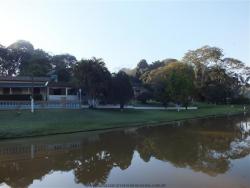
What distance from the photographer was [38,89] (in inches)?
1449

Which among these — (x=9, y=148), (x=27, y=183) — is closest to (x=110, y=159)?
(x=27, y=183)

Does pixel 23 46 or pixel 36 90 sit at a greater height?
pixel 23 46

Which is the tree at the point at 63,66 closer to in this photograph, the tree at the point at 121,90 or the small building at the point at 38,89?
the small building at the point at 38,89

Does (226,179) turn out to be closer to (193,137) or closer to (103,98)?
(193,137)

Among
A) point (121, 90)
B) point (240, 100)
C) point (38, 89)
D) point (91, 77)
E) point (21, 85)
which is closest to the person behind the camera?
point (91, 77)

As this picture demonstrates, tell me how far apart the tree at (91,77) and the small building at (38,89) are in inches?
125

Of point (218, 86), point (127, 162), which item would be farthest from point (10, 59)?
point (127, 162)

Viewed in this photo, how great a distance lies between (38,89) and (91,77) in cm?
791

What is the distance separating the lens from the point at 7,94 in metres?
33.7

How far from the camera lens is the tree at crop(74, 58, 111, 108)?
108 feet

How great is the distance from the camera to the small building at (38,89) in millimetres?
35000

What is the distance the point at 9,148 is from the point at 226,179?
11370 mm

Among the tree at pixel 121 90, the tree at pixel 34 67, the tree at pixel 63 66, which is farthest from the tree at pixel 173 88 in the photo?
the tree at pixel 34 67

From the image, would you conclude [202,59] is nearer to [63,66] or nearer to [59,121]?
[63,66]
